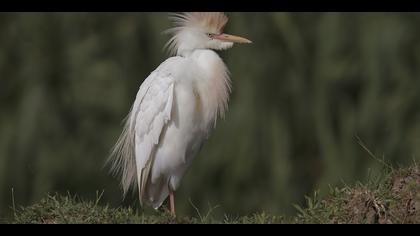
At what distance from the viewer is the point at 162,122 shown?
13.8 ft

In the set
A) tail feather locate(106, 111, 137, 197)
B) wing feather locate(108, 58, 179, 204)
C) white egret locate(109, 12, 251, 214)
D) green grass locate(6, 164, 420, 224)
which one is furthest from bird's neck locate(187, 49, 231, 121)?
green grass locate(6, 164, 420, 224)

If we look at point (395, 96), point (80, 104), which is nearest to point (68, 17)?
point (80, 104)

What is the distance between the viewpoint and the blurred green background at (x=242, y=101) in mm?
7902

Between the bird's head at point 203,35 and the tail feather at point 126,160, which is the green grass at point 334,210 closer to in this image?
the tail feather at point 126,160

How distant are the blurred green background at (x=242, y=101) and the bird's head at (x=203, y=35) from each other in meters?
3.06

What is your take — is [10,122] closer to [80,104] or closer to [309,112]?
[80,104]

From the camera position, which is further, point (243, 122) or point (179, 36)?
point (243, 122)

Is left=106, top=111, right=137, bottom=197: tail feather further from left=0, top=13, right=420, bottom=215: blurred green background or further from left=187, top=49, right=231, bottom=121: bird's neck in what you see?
left=0, top=13, right=420, bottom=215: blurred green background

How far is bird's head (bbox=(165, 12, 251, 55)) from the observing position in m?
4.43

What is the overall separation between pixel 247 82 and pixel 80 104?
4.90 feet

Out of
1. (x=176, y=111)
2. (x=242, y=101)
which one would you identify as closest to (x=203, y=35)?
(x=176, y=111)

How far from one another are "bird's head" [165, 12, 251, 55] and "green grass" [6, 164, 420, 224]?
116 centimetres

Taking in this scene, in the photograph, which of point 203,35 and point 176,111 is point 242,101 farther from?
point 176,111

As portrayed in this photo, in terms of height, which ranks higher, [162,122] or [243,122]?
[162,122]
